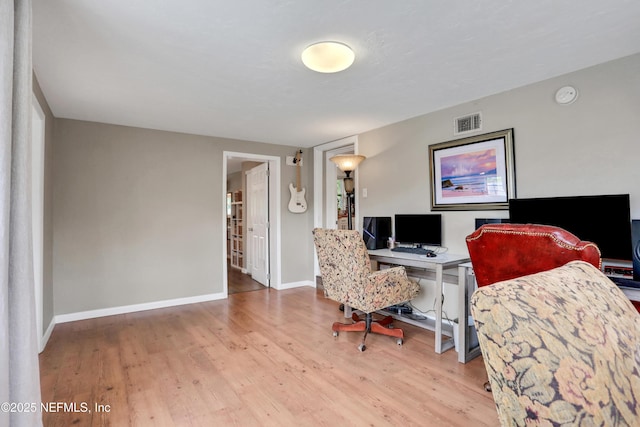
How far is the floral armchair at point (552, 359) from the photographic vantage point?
54 centimetres

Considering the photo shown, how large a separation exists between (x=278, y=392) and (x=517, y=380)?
185 centimetres

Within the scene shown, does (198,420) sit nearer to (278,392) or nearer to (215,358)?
(278,392)

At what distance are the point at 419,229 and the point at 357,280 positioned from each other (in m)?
1.08

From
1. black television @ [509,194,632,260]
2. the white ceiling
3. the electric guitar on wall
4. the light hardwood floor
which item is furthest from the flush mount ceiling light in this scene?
the electric guitar on wall

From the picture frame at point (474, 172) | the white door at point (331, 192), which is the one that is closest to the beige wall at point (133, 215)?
the white door at point (331, 192)

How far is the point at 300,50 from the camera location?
2.10 metres

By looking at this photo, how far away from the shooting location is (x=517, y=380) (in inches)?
21.9

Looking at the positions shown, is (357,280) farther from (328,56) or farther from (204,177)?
(204,177)

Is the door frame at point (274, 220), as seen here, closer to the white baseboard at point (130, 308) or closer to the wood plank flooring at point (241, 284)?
the wood plank flooring at point (241, 284)

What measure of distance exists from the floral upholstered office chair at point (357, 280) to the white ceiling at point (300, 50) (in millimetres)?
1328

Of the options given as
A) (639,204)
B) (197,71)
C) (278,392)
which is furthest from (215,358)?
(639,204)

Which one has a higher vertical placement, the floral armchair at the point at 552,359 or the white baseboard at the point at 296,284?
the floral armchair at the point at 552,359

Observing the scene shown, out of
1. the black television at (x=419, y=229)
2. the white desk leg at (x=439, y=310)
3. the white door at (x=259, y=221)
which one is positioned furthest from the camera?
the white door at (x=259, y=221)

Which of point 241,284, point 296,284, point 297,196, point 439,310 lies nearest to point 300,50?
point 439,310
